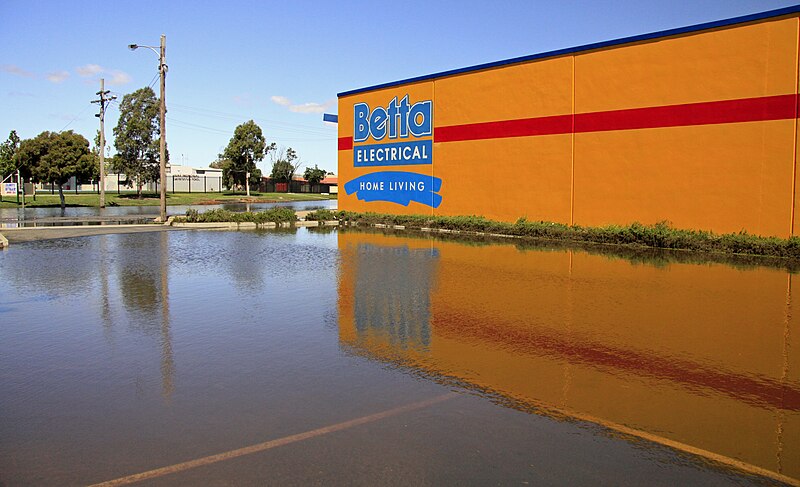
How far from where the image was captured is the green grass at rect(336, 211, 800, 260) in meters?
18.6

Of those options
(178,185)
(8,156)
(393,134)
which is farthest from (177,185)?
(393,134)

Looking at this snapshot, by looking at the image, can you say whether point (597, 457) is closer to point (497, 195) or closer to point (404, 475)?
point (404, 475)

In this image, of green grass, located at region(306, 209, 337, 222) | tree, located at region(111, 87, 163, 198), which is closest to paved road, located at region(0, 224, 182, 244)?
green grass, located at region(306, 209, 337, 222)

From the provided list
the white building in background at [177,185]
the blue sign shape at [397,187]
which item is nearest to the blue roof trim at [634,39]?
the blue sign shape at [397,187]

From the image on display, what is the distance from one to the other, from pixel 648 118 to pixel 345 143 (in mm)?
20429

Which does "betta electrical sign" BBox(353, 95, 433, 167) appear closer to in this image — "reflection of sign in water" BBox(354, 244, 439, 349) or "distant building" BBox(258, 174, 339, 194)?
"reflection of sign in water" BBox(354, 244, 439, 349)

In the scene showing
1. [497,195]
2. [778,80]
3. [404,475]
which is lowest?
[404,475]

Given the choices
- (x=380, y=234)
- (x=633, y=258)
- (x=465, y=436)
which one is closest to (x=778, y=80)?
(x=633, y=258)

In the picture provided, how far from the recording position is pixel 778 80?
1969 cm

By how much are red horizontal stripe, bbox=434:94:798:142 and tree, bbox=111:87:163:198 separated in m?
53.1

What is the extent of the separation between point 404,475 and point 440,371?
8.24 ft

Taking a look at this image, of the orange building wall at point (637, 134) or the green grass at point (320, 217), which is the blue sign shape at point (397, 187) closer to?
the orange building wall at point (637, 134)

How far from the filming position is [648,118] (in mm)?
22953

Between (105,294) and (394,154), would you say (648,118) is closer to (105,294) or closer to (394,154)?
(394,154)
